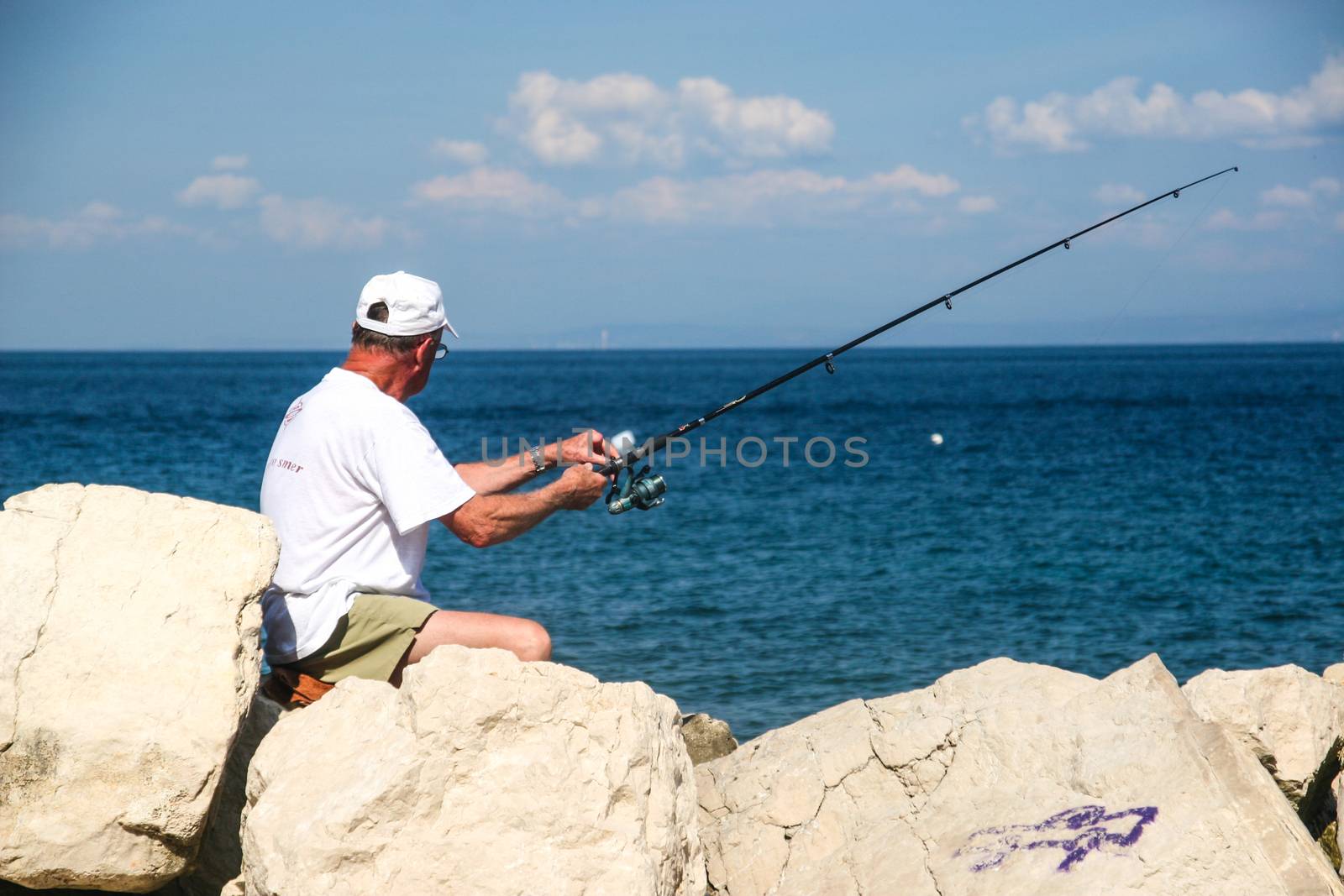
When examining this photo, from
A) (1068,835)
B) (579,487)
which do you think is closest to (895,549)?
(579,487)

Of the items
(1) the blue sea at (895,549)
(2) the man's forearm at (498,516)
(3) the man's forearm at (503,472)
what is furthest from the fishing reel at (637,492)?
(1) the blue sea at (895,549)

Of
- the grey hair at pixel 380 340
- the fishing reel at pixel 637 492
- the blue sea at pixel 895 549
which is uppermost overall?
the grey hair at pixel 380 340

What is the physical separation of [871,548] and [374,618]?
12439 mm

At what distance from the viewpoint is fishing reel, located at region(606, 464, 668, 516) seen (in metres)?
4.97

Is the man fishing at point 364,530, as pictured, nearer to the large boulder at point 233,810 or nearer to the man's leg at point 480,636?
the man's leg at point 480,636

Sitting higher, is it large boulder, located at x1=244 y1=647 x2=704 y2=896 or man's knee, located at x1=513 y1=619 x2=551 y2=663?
man's knee, located at x1=513 y1=619 x2=551 y2=663

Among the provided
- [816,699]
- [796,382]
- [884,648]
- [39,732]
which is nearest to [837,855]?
[39,732]

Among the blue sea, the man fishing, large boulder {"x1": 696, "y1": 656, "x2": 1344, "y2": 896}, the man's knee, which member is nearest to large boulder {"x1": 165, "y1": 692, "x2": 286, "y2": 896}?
the man fishing

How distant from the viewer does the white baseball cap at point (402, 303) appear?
4043 mm

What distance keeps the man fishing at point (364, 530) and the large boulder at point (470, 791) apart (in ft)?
1.37

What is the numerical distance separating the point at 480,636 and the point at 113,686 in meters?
1.08

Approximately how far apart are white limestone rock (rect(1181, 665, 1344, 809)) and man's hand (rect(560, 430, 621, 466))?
240 cm

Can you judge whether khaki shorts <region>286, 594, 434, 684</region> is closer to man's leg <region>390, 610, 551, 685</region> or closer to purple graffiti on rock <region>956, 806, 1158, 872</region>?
man's leg <region>390, 610, 551, 685</region>

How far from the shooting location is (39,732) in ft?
10.4
